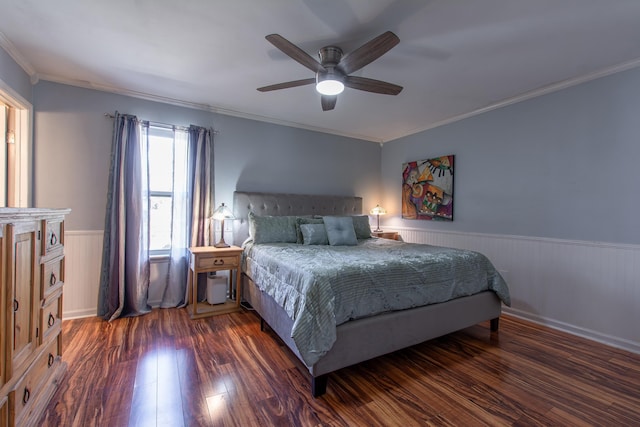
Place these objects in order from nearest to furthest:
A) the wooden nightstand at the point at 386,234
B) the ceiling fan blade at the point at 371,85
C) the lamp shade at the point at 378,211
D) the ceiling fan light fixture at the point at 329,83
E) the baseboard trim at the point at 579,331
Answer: the ceiling fan light fixture at the point at 329,83, the ceiling fan blade at the point at 371,85, the baseboard trim at the point at 579,331, the wooden nightstand at the point at 386,234, the lamp shade at the point at 378,211

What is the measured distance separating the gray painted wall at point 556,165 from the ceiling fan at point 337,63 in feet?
6.21

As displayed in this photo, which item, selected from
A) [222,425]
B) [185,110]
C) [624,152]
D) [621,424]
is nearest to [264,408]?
[222,425]

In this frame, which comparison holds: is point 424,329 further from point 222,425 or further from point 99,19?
point 99,19

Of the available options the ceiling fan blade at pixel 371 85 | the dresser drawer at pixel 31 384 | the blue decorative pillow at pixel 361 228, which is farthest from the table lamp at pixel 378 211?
the dresser drawer at pixel 31 384

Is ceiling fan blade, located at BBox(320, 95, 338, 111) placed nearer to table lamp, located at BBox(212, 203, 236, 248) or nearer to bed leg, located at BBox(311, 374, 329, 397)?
table lamp, located at BBox(212, 203, 236, 248)

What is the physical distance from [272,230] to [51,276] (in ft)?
6.48

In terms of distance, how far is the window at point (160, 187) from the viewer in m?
3.40

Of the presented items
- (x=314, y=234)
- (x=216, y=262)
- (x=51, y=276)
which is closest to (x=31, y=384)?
(x=51, y=276)

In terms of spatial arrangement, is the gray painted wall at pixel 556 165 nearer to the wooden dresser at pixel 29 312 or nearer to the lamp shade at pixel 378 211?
the lamp shade at pixel 378 211

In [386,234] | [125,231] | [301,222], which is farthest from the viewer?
[386,234]

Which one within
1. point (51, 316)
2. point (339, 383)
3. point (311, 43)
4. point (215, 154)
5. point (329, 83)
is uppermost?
point (311, 43)

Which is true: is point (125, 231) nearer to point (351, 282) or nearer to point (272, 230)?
point (272, 230)

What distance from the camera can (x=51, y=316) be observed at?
1.86 m

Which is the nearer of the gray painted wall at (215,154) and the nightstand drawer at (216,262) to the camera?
the gray painted wall at (215,154)
